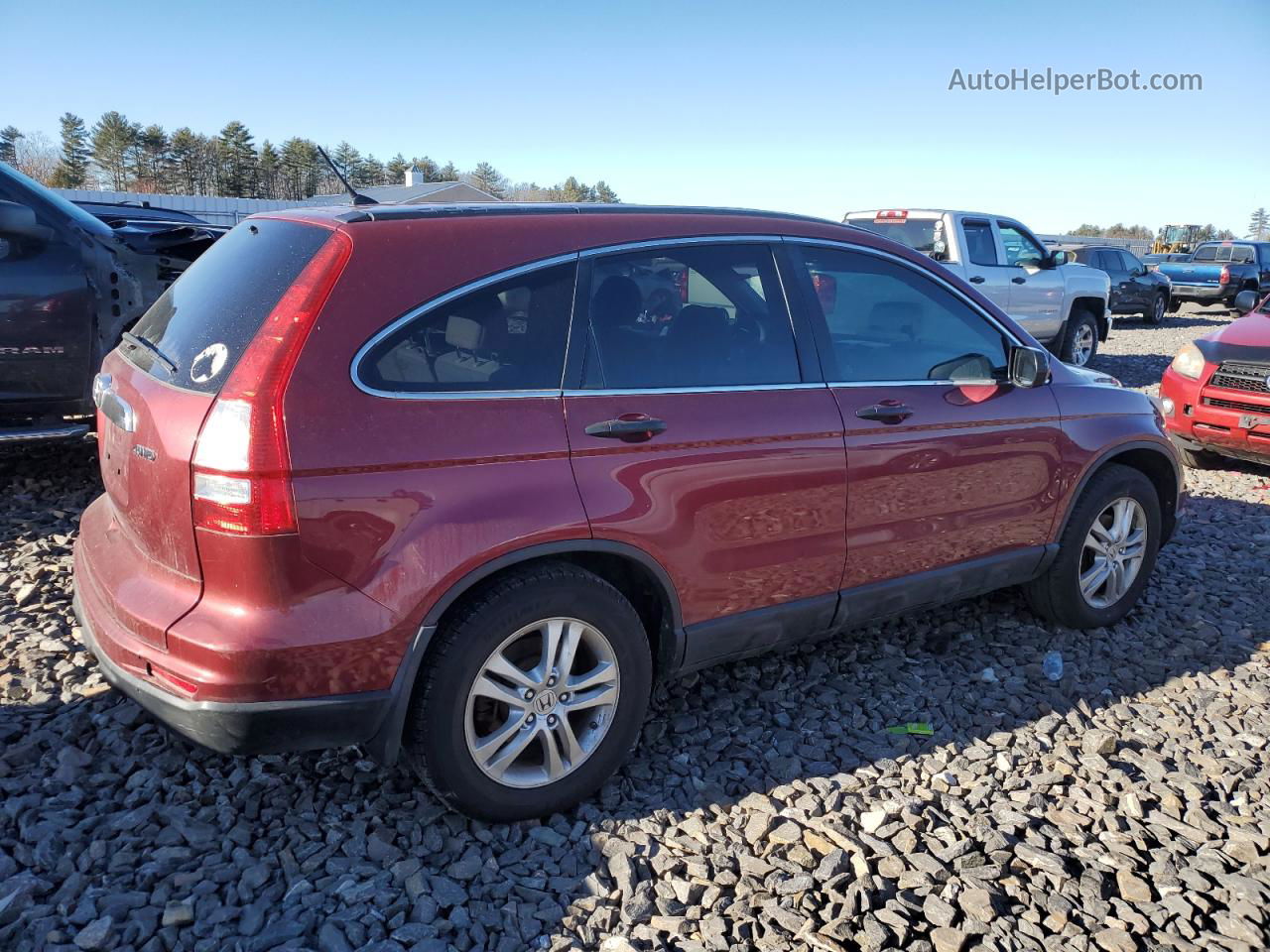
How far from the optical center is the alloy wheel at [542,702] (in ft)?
8.94

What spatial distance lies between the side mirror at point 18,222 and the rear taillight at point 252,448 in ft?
12.3

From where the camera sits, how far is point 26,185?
555 cm

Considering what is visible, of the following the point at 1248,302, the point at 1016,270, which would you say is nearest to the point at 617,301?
the point at 1248,302

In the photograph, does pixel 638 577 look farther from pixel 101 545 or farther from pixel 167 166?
pixel 167 166

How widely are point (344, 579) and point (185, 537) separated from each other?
0.43 metres

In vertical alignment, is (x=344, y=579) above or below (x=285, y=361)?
below

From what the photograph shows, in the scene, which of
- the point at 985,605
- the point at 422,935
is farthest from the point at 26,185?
the point at 985,605

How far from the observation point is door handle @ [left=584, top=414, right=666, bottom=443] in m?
2.78

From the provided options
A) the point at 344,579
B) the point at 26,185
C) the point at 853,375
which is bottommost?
the point at 344,579

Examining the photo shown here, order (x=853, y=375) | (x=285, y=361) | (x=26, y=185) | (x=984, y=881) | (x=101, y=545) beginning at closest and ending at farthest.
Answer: (x=285, y=361) < (x=984, y=881) < (x=101, y=545) < (x=853, y=375) < (x=26, y=185)

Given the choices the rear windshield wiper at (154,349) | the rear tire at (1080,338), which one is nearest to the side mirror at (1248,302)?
the rear tire at (1080,338)

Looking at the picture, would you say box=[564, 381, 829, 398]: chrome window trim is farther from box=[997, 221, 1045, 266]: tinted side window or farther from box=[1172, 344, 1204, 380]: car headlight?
box=[997, 221, 1045, 266]: tinted side window

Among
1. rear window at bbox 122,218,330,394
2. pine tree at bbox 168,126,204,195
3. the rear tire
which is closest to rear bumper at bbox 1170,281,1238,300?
the rear tire

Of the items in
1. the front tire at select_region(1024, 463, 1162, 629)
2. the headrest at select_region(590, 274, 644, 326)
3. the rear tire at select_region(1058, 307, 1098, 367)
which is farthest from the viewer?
the rear tire at select_region(1058, 307, 1098, 367)
